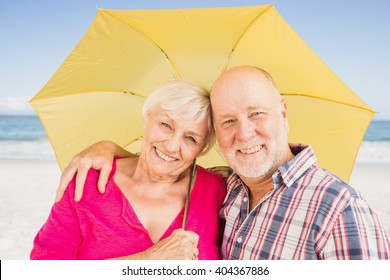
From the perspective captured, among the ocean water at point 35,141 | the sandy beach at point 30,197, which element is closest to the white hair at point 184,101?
the sandy beach at point 30,197

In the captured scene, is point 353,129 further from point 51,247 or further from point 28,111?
point 28,111

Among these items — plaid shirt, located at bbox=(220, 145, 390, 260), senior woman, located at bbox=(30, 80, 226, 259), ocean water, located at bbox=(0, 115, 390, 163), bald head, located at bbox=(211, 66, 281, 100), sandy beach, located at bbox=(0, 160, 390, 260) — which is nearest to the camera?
plaid shirt, located at bbox=(220, 145, 390, 260)

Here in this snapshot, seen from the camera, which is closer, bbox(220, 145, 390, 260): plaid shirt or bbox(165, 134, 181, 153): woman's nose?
bbox(220, 145, 390, 260): plaid shirt

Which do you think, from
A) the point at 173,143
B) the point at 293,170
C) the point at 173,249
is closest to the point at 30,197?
the point at 173,143

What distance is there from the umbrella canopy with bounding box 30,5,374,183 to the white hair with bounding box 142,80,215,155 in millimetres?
500

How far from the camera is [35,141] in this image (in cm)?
2103

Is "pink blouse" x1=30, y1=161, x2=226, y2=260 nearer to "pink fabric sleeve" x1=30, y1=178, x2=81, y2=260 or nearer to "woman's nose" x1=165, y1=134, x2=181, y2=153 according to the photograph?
"pink fabric sleeve" x1=30, y1=178, x2=81, y2=260

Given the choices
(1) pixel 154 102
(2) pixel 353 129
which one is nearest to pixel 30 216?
(1) pixel 154 102

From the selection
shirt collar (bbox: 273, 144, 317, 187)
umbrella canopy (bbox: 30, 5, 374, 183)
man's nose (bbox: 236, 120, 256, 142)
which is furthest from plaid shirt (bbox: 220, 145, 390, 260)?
umbrella canopy (bbox: 30, 5, 374, 183)

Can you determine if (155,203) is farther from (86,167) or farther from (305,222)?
(305,222)

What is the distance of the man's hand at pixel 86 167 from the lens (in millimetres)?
2305

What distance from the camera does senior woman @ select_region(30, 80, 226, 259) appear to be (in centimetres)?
222
